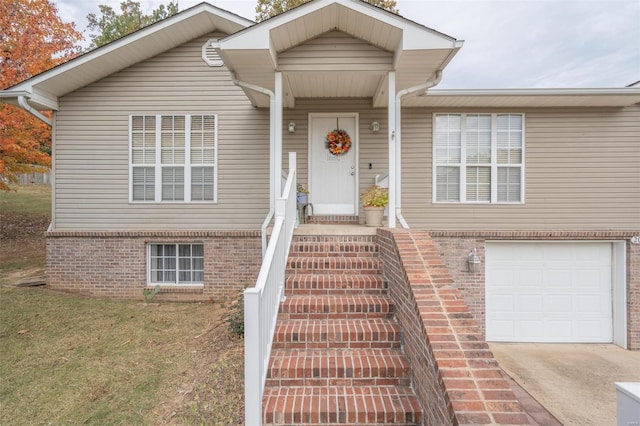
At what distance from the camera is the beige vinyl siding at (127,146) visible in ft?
21.4

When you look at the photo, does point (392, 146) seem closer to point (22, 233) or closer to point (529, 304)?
point (529, 304)

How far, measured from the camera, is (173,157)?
657 centimetres

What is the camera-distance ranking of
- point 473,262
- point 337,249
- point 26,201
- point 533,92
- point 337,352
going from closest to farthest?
point 337,352 → point 337,249 → point 533,92 → point 473,262 → point 26,201

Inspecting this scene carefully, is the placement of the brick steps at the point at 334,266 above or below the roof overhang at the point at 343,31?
below

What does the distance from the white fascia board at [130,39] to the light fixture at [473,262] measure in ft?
20.4

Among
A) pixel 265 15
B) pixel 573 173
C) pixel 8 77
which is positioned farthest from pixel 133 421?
pixel 265 15

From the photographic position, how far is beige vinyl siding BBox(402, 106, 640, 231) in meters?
6.57

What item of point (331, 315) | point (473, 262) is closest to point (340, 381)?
point (331, 315)

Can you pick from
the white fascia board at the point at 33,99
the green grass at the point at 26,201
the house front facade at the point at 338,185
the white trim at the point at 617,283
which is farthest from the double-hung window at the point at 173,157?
the green grass at the point at 26,201

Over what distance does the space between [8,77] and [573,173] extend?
13.2m

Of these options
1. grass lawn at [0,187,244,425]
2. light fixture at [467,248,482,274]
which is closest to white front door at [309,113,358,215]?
light fixture at [467,248,482,274]

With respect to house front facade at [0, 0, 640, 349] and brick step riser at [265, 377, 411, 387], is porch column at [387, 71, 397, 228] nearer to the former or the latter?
house front facade at [0, 0, 640, 349]

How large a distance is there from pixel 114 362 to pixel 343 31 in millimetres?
5401

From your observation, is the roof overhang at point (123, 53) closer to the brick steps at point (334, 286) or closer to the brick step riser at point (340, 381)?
the brick steps at point (334, 286)
